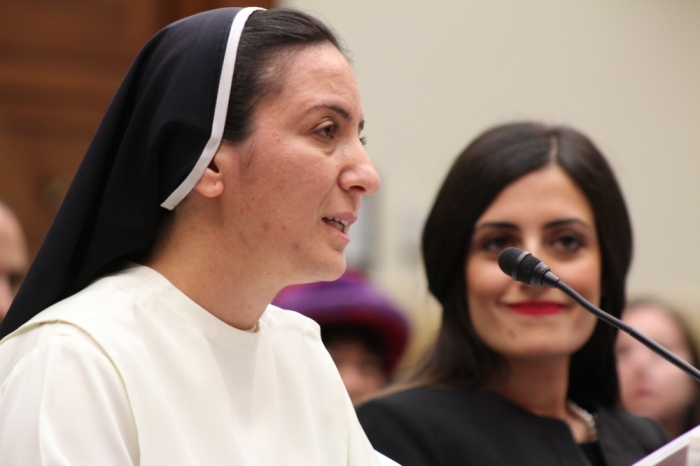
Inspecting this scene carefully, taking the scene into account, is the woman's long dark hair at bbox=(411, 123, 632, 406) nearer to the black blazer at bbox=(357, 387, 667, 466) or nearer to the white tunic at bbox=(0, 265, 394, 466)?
the black blazer at bbox=(357, 387, 667, 466)

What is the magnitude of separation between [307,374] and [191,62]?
0.66 metres

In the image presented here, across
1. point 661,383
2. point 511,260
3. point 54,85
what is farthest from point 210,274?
point 54,85

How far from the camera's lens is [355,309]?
11.1 feet

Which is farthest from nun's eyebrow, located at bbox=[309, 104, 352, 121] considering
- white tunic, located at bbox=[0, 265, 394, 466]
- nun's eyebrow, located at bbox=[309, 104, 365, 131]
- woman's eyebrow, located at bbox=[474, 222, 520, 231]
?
woman's eyebrow, located at bbox=[474, 222, 520, 231]

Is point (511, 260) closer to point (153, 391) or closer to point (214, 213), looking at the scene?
point (214, 213)

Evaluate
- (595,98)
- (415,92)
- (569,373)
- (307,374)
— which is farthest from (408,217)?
(307,374)

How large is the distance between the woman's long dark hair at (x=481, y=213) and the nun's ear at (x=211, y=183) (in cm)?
95

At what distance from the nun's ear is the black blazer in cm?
92

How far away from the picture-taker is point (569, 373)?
277cm

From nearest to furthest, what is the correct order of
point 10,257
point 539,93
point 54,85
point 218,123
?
point 218,123
point 10,257
point 54,85
point 539,93

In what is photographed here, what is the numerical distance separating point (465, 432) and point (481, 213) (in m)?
0.54

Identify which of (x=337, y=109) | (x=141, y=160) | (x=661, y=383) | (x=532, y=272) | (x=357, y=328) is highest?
(x=337, y=109)

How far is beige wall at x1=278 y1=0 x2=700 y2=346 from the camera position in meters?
5.25

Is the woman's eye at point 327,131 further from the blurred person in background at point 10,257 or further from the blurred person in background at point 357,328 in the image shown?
the blurred person in background at point 357,328
